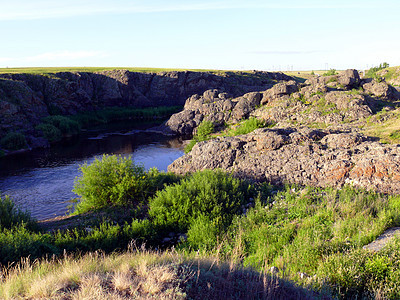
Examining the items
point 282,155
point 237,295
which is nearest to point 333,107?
point 282,155

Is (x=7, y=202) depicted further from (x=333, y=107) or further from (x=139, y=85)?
(x=139, y=85)

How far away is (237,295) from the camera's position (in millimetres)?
4184

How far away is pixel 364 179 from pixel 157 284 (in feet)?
28.3

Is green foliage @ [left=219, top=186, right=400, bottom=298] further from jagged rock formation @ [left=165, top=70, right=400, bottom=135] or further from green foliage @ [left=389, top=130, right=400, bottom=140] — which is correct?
jagged rock formation @ [left=165, top=70, right=400, bottom=135]

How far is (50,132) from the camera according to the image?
37.5 meters

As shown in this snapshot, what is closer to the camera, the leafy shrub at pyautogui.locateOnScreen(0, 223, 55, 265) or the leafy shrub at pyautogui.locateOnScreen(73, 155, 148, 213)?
the leafy shrub at pyautogui.locateOnScreen(0, 223, 55, 265)

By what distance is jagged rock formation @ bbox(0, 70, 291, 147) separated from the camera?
3981 cm

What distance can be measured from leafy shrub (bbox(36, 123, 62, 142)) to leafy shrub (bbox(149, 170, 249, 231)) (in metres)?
32.3

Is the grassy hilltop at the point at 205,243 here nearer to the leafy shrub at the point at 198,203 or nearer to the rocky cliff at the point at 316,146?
the leafy shrub at the point at 198,203

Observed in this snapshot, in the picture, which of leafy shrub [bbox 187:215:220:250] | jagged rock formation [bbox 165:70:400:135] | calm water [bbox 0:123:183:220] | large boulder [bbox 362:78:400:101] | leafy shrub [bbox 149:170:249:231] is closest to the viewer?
leafy shrub [bbox 187:215:220:250]

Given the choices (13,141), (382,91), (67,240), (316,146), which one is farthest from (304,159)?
(13,141)

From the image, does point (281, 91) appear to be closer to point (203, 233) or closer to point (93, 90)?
point (203, 233)

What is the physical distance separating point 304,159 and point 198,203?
5.10 metres

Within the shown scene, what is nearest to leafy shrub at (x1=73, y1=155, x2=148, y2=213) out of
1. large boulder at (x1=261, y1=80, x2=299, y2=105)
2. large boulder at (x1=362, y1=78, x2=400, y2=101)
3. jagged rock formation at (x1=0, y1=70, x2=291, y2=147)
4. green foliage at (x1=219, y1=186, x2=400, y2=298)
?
green foliage at (x1=219, y1=186, x2=400, y2=298)
